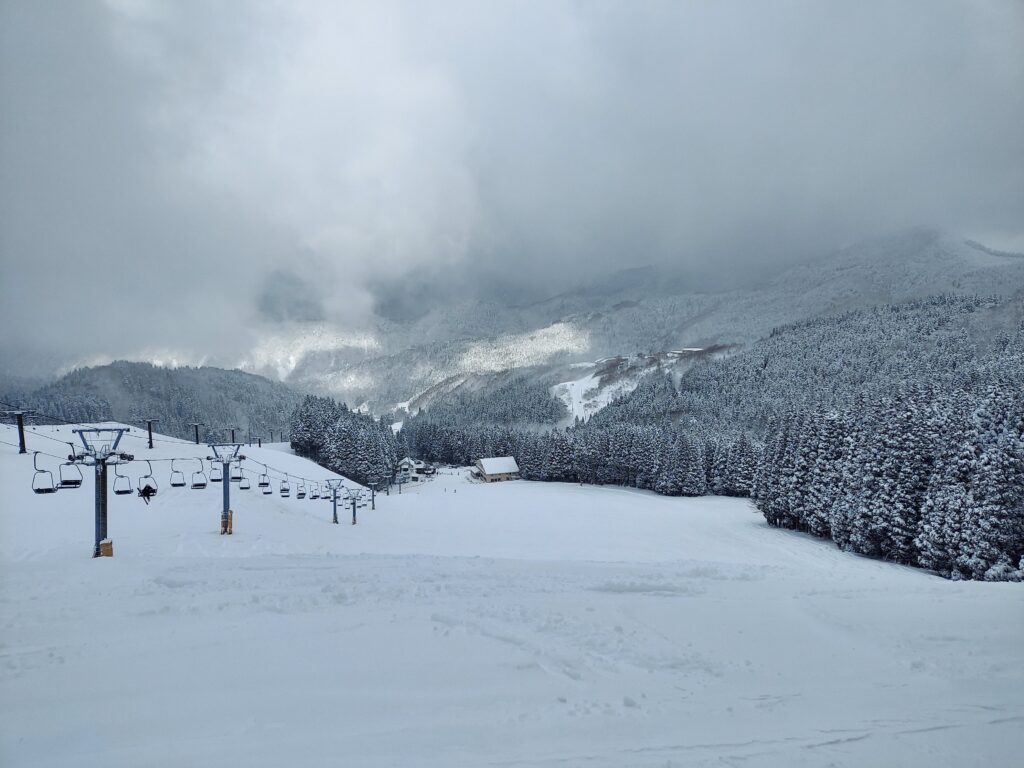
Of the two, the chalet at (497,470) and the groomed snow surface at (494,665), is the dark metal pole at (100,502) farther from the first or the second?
the chalet at (497,470)

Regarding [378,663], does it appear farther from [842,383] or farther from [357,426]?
[842,383]

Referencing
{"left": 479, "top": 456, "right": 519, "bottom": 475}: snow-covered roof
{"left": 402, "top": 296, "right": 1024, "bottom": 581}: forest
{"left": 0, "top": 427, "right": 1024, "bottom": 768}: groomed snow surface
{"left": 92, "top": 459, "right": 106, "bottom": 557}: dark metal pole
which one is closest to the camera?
{"left": 0, "top": 427, "right": 1024, "bottom": 768}: groomed snow surface

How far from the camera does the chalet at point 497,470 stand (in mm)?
99500

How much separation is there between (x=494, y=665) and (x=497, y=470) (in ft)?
303

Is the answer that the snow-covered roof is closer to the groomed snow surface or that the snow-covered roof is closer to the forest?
the forest

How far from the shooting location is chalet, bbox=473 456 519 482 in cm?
→ 9950

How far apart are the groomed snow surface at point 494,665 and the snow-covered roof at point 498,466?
8321 centimetres

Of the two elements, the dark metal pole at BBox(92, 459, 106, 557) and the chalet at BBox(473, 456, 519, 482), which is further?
the chalet at BBox(473, 456, 519, 482)

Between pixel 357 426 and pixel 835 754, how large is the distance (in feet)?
304

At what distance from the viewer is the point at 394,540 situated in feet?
104

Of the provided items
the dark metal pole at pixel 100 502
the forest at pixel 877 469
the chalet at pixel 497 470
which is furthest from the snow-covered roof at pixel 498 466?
the dark metal pole at pixel 100 502

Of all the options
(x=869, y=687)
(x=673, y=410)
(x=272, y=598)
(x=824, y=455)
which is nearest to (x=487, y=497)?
(x=824, y=455)

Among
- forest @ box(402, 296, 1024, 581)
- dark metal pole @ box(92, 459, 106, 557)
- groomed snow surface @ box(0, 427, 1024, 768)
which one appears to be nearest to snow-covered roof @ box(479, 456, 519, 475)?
forest @ box(402, 296, 1024, 581)

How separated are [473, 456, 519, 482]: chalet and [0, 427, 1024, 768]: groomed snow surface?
83052mm
